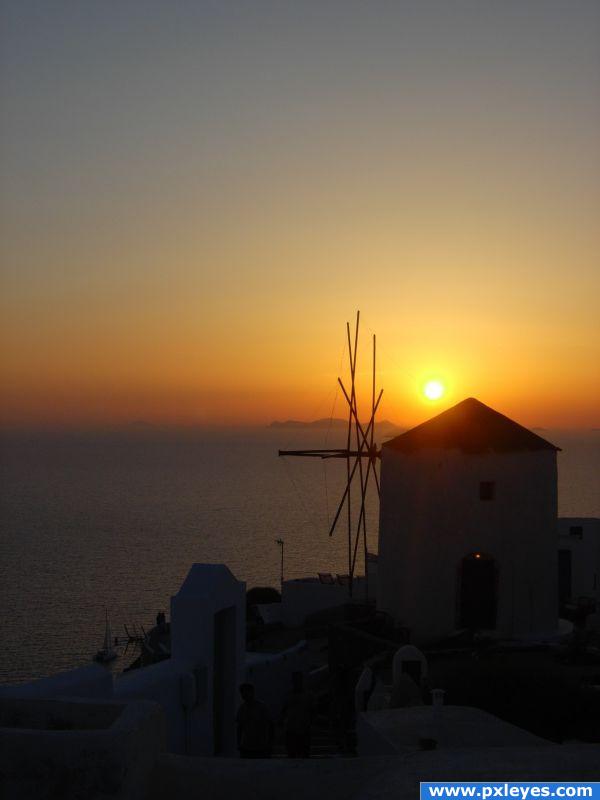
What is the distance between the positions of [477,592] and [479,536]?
3.83ft

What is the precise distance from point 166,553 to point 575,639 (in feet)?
215

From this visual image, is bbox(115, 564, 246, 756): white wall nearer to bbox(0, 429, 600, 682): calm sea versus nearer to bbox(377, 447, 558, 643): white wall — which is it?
bbox(377, 447, 558, 643): white wall

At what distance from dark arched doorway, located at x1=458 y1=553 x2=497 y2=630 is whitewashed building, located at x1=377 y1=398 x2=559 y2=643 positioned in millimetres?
21

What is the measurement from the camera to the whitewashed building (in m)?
19.3

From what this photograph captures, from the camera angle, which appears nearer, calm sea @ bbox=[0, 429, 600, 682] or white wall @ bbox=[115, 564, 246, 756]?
white wall @ bbox=[115, 564, 246, 756]

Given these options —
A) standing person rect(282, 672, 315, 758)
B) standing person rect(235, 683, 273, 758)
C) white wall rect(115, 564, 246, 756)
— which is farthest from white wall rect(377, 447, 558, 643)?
standing person rect(235, 683, 273, 758)

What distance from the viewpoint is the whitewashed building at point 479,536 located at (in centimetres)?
1933

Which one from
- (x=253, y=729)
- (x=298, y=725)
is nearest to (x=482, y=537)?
(x=298, y=725)

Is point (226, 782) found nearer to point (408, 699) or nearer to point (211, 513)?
point (408, 699)

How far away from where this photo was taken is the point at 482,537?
19.5 metres

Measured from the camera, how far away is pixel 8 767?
4.89 meters

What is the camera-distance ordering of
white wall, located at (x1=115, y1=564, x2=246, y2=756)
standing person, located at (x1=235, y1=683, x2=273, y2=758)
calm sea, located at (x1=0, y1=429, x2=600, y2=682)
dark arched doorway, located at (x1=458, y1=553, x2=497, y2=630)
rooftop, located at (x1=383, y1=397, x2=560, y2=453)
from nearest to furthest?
1. standing person, located at (x1=235, y1=683, x2=273, y2=758)
2. white wall, located at (x1=115, y1=564, x2=246, y2=756)
3. dark arched doorway, located at (x1=458, y1=553, x2=497, y2=630)
4. rooftop, located at (x1=383, y1=397, x2=560, y2=453)
5. calm sea, located at (x1=0, y1=429, x2=600, y2=682)

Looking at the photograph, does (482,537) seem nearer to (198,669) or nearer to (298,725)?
(198,669)

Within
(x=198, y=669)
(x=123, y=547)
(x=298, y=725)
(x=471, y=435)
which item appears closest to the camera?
(x=298, y=725)
